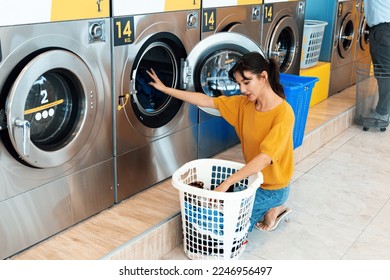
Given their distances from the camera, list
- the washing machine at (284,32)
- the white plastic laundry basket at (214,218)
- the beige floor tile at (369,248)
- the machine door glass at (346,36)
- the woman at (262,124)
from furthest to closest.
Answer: the machine door glass at (346,36)
the washing machine at (284,32)
the beige floor tile at (369,248)
the woman at (262,124)
the white plastic laundry basket at (214,218)

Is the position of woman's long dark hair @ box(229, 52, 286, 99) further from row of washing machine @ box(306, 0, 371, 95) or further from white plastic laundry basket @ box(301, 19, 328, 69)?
row of washing machine @ box(306, 0, 371, 95)

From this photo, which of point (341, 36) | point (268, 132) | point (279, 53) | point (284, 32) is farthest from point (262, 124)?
point (341, 36)

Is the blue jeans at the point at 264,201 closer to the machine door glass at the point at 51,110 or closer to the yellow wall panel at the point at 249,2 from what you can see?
the machine door glass at the point at 51,110

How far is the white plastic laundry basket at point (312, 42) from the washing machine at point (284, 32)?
263 mm

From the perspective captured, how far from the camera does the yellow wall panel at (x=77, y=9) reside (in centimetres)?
215

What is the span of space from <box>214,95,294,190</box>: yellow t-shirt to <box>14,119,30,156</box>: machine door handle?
109 cm

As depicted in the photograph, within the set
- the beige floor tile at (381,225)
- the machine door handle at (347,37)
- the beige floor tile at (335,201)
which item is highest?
the machine door handle at (347,37)

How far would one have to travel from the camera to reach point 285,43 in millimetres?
4297

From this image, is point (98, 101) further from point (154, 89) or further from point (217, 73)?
point (217, 73)

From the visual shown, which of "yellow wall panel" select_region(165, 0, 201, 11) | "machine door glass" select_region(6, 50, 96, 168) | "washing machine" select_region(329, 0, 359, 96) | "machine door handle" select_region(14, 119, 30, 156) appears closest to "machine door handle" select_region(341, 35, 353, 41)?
"washing machine" select_region(329, 0, 359, 96)

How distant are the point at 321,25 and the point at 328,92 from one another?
72cm

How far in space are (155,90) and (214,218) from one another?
2.94ft

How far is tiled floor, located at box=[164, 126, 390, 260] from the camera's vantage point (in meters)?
2.66

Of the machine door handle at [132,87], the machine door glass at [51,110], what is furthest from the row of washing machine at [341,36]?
the machine door glass at [51,110]
